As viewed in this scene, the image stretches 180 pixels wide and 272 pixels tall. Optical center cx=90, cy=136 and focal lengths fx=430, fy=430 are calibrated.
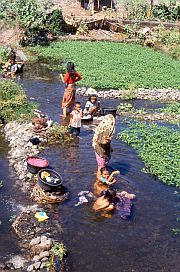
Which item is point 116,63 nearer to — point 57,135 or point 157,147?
point 57,135

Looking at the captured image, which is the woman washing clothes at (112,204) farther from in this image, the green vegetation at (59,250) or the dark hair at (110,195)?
the green vegetation at (59,250)

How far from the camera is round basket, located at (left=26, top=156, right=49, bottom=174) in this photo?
11531 millimetres

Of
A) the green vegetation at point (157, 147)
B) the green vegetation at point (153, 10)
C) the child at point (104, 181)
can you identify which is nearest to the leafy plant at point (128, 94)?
the green vegetation at point (157, 147)

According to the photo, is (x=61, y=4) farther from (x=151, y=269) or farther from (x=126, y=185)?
(x=151, y=269)

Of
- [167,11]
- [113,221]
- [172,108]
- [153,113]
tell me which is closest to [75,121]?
[153,113]

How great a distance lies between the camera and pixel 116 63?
84.4 ft

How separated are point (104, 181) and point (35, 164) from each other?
6.89 feet

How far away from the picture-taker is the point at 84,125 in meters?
15.9

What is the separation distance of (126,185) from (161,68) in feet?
47.5

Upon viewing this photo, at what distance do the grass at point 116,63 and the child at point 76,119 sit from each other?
693 centimetres

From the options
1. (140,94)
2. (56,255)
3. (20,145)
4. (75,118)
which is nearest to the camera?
(56,255)

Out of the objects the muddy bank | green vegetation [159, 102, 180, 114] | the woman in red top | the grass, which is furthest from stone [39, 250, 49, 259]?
the grass

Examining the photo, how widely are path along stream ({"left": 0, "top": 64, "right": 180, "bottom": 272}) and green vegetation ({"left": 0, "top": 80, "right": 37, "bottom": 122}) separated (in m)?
1.73

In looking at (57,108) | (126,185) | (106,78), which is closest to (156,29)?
(106,78)
